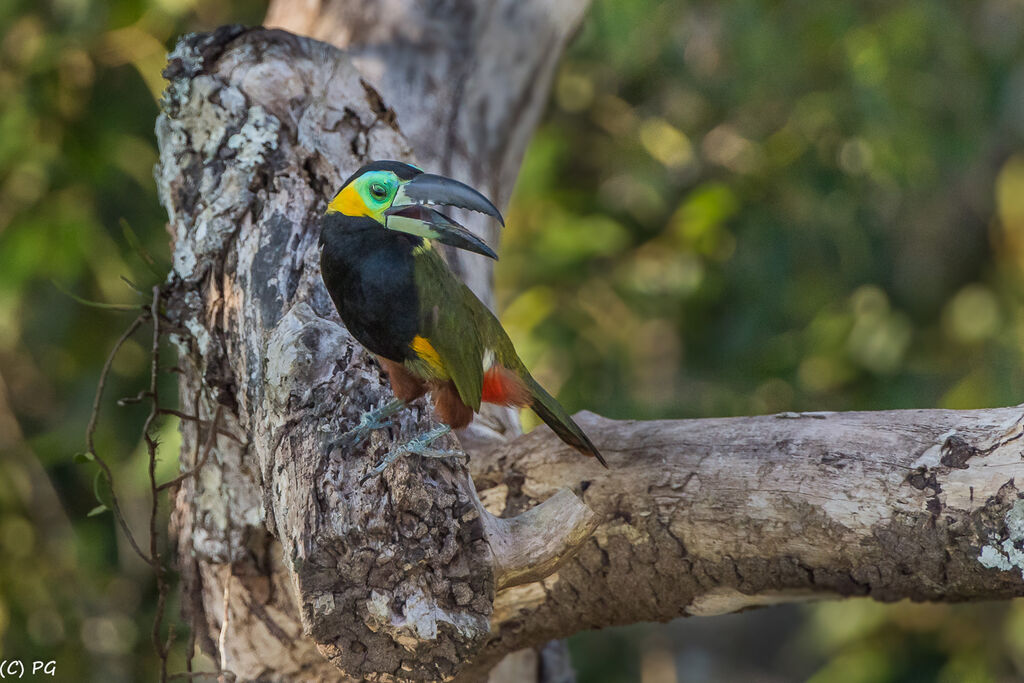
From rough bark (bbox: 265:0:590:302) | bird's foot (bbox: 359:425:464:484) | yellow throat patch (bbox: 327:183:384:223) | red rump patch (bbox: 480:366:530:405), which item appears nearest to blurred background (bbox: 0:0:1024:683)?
rough bark (bbox: 265:0:590:302)

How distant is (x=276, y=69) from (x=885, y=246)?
3.89 metres

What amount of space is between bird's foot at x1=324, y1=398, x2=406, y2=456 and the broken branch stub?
21 millimetres

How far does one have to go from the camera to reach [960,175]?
5.78 meters

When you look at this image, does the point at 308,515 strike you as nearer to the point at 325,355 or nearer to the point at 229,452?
the point at 325,355

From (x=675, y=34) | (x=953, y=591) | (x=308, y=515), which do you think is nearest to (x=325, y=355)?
(x=308, y=515)

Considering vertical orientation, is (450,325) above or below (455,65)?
below

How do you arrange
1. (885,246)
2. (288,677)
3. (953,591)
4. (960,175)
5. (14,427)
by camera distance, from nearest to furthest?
(953,591)
(288,677)
(14,427)
(885,246)
(960,175)

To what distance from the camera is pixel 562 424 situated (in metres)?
2.14

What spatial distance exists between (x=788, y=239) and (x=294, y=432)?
3.51 m

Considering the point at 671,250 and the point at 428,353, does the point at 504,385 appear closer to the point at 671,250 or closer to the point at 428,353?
the point at 428,353

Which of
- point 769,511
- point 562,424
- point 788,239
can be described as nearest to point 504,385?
point 562,424

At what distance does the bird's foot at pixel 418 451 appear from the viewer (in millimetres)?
1737

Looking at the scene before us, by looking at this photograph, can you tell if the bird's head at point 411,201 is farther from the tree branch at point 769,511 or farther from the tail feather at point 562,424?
the tree branch at point 769,511

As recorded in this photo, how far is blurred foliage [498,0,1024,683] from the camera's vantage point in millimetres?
4277
